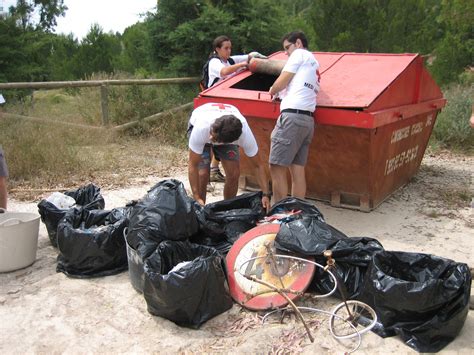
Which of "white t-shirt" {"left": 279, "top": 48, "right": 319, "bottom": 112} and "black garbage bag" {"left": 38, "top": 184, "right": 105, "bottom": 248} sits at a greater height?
"white t-shirt" {"left": 279, "top": 48, "right": 319, "bottom": 112}

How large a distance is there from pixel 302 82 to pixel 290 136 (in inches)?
17.6

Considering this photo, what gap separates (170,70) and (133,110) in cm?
154

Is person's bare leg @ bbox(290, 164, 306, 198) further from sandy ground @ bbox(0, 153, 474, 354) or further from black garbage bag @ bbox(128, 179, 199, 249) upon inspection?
black garbage bag @ bbox(128, 179, 199, 249)

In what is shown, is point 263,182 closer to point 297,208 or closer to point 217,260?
point 297,208

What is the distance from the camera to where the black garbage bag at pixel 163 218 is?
2.96 meters

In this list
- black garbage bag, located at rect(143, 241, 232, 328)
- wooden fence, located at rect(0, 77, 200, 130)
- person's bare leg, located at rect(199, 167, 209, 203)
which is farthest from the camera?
wooden fence, located at rect(0, 77, 200, 130)

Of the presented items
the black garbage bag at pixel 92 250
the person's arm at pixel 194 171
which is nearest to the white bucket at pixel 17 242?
the black garbage bag at pixel 92 250

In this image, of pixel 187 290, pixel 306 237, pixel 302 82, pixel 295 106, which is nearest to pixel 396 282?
pixel 306 237

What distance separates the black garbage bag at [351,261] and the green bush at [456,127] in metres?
5.28

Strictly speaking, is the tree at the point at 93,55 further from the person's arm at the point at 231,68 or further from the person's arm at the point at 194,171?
the person's arm at the point at 194,171

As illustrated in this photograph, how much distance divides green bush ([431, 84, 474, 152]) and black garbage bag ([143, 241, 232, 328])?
5.88 metres

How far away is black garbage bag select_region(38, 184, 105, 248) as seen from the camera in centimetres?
360

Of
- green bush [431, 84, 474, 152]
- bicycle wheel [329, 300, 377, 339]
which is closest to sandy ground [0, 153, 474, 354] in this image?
bicycle wheel [329, 300, 377, 339]

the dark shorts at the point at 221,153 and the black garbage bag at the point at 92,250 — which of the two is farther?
the dark shorts at the point at 221,153
